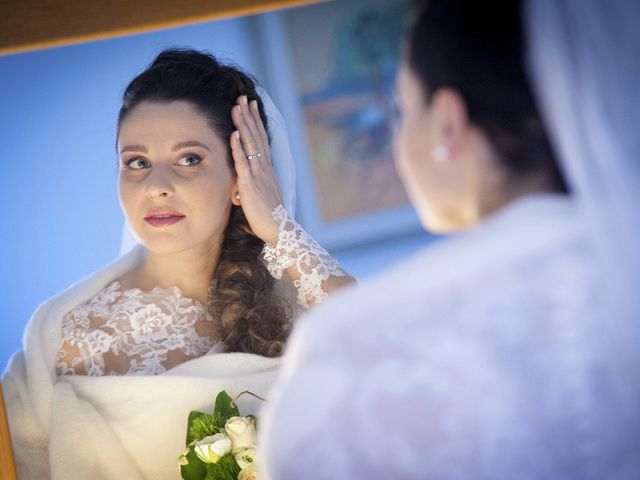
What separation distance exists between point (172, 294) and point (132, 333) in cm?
12

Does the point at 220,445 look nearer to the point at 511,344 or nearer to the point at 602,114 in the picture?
the point at 511,344

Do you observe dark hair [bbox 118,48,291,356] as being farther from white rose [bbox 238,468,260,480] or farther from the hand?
white rose [bbox 238,468,260,480]

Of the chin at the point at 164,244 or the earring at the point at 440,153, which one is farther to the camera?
the chin at the point at 164,244

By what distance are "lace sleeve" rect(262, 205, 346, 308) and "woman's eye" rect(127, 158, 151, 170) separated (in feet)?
0.92

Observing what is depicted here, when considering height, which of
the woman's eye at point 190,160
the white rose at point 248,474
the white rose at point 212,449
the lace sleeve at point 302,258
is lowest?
the white rose at point 248,474

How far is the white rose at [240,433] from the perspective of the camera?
64.7 inches

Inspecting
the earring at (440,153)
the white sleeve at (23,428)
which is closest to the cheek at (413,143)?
the earring at (440,153)

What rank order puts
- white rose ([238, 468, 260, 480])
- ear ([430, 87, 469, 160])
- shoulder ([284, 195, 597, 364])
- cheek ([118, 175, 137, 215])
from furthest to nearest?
1. cheek ([118, 175, 137, 215])
2. white rose ([238, 468, 260, 480])
3. ear ([430, 87, 469, 160])
4. shoulder ([284, 195, 597, 364])

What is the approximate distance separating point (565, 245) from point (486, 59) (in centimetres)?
30

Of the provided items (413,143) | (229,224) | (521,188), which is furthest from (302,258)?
(521,188)

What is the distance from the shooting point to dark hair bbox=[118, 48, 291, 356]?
1716 millimetres

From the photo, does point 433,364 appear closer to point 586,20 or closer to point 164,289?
point 586,20

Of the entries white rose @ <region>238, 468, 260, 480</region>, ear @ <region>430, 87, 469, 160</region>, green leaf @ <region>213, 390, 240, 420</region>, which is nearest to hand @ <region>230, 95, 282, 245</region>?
green leaf @ <region>213, 390, 240, 420</region>

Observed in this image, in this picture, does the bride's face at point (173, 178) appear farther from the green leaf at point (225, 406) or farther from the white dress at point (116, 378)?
the green leaf at point (225, 406)
